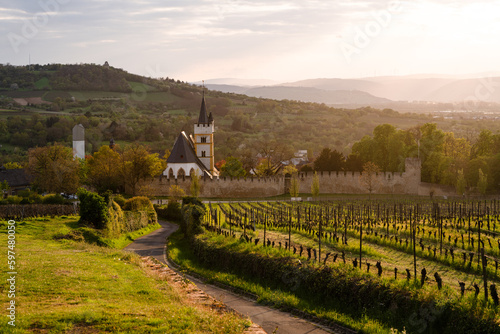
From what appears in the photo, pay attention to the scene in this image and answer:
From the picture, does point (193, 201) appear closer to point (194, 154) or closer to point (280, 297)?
point (280, 297)

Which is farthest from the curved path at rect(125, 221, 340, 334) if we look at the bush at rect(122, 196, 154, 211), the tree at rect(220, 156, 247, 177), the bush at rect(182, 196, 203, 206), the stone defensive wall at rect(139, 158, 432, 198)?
the tree at rect(220, 156, 247, 177)

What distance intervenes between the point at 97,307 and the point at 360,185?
48.4 meters

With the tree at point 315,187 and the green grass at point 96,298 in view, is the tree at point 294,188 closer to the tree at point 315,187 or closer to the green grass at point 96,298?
the tree at point 315,187

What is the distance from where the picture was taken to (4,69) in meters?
134

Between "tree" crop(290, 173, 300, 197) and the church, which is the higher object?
the church

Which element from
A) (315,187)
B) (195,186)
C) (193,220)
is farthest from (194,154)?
(193,220)

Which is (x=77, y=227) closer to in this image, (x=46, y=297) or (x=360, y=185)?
(x=46, y=297)

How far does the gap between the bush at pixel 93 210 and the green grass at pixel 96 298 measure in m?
5.93

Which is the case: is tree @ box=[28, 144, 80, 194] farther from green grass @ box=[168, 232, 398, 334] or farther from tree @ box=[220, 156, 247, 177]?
green grass @ box=[168, 232, 398, 334]

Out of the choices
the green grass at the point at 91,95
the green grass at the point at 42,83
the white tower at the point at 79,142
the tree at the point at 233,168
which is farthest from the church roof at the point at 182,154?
the green grass at the point at 42,83

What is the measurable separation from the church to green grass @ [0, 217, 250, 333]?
3666 centimetres

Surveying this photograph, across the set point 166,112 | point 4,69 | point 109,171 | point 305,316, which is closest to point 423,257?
point 305,316

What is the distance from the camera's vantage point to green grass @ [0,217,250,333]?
1045 cm

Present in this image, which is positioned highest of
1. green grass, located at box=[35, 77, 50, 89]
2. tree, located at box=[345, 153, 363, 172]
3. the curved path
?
green grass, located at box=[35, 77, 50, 89]
